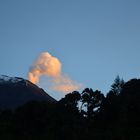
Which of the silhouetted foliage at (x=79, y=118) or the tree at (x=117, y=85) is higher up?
the tree at (x=117, y=85)

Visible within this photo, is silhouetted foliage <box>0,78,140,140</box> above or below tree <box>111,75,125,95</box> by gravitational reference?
below

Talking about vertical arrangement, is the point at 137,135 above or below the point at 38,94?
below

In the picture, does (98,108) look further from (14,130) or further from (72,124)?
(14,130)

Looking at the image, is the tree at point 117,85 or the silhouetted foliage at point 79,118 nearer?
the silhouetted foliage at point 79,118

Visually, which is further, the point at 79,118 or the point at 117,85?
the point at 117,85

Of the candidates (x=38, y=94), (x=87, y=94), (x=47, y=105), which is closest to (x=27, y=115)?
(x=47, y=105)

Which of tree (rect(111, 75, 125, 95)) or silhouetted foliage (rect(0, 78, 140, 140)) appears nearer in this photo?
silhouetted foliage (rect(0, 78, 140, 140))

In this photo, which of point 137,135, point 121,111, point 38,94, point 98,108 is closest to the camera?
point 137,135

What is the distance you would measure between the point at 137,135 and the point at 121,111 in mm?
14530

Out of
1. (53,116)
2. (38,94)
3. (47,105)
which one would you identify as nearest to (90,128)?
(53,116)

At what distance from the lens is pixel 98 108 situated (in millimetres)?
78375

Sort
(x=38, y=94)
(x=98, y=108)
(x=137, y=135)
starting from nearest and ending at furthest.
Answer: (x=137, y=135) < (x=98, y=108) < (x=38, y=94)

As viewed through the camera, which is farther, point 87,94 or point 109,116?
point 87,94

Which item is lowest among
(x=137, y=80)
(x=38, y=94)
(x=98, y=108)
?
(x=98, y=108)
